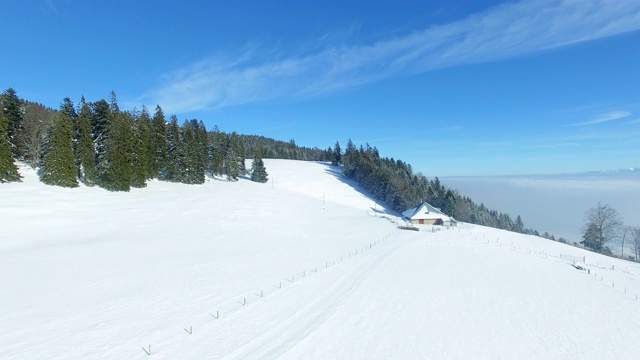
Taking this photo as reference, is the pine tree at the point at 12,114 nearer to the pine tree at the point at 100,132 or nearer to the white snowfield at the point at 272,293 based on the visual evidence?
the white snowfield at the point at 272,293

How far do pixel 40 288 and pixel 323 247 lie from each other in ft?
78.4

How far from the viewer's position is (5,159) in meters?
39.9

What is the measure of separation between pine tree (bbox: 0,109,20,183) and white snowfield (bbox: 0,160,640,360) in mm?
1812

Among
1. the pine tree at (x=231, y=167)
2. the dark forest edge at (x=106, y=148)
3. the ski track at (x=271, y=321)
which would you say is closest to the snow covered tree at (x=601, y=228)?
the dark forest edge at (x=106, y=148)

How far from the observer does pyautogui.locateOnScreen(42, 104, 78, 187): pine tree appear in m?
43.2

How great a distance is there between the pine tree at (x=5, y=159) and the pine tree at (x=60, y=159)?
10.7 feet

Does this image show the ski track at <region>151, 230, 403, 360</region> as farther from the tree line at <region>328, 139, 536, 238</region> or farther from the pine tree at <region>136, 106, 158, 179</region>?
the tree line at <region>328, 139, 536, 238</region>

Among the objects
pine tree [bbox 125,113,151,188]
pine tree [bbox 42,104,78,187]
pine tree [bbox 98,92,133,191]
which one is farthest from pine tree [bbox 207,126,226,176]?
pine tree [bbox 42,104,78,187]

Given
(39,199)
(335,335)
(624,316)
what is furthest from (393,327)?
(39,199)

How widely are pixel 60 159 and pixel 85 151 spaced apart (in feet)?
15.5

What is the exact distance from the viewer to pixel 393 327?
17109 millimetres

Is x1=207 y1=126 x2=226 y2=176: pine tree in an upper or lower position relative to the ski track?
upper

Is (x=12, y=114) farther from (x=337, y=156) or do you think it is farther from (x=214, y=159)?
(x=337, y=156)

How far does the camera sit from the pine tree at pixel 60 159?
142 feet
